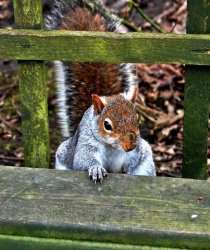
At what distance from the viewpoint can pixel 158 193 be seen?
6.59 feet

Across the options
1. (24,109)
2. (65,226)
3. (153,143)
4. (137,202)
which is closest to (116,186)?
(137,202)

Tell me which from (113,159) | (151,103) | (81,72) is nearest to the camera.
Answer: (113,159)

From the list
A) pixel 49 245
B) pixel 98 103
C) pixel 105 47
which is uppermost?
pixel 105 47

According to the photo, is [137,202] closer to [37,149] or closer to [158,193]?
[158,193]

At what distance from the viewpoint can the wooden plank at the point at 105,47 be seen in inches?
82.1

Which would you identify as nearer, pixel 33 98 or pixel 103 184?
pixel 103 184

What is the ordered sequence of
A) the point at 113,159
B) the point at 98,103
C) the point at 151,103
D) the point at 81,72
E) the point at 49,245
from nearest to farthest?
the point at 49,245, the point at 98,103, the point at 113,159, the point at 81,72, the point at 151,103

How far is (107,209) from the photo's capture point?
1.92 meters

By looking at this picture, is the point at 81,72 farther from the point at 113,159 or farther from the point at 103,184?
the point at 103,184

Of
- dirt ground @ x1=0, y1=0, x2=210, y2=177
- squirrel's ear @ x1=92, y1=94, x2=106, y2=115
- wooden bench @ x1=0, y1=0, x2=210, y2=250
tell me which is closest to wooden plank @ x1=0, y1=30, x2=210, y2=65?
wooden bench @ x1=0, y1=0, x2=210, y2=250

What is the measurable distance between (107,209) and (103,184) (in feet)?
0.55

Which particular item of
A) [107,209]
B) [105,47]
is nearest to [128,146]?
[107,209]

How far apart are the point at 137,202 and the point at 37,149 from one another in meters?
0.53

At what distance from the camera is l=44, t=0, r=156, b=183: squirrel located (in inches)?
83.0
